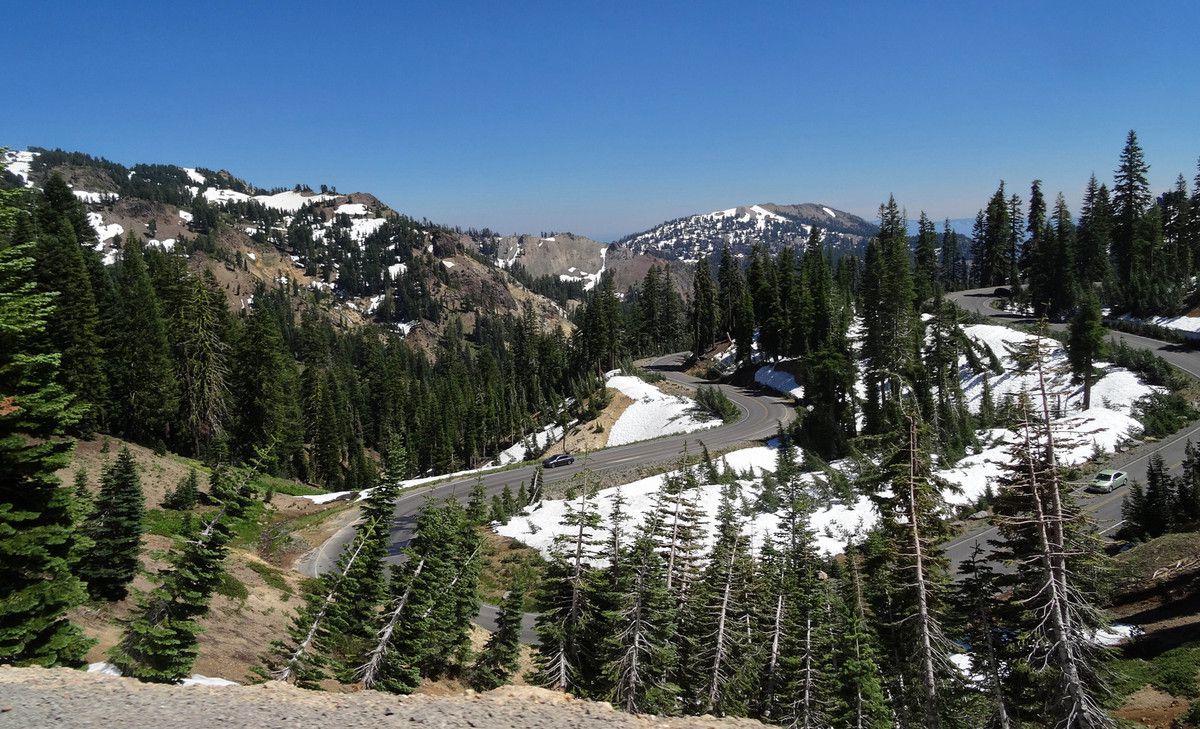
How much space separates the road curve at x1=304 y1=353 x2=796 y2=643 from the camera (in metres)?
38.0

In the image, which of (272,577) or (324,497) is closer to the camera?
(272,577)

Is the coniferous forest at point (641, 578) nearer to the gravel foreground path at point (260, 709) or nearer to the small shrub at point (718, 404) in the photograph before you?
the gravel foreground path at point (260, 709)

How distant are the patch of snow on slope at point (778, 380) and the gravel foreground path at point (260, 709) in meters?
61.1

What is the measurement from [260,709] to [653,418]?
59.8 m

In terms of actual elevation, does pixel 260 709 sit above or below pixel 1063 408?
above

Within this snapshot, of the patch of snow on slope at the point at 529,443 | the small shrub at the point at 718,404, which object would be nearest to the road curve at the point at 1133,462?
the small shrub at the point at 718,404

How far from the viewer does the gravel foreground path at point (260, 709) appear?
32.6 ft

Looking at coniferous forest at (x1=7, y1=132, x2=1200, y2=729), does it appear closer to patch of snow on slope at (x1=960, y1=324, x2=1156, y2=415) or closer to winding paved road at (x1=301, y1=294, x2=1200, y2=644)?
patch of snow on slope at (x1=960, y1=324, x2=1156, y2=415)

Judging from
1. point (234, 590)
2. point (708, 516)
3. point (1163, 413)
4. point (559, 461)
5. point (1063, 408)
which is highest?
point (1063, 408)

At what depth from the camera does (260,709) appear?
10.7m

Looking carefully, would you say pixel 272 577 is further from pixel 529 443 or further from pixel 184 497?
pixel 529 443

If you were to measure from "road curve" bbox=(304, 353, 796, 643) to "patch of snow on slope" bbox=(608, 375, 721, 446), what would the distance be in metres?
4.74

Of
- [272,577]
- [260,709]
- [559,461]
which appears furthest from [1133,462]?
[272,577]

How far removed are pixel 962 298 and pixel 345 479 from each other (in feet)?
279
